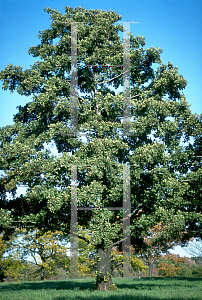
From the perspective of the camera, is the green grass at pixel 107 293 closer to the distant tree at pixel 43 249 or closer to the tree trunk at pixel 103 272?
the tree trunk at pixel 103 272

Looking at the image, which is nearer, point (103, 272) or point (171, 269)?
point (103, 272)

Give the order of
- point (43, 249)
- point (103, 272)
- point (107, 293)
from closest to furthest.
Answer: point (107, 293), point (103, 272), point (43, 249)

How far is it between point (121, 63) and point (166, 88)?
10.6ft

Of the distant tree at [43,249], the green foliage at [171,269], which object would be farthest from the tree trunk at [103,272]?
the green foliage at [171,269]

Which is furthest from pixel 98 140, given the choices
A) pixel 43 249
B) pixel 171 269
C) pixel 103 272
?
pixel 171 269

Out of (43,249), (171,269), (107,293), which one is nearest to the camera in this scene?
(107,293)

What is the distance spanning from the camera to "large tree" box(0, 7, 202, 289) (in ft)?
48.9

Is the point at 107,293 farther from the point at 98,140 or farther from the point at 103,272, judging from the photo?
the point at 98,140

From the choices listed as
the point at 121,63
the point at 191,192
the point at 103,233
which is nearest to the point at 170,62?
the point at 121,63

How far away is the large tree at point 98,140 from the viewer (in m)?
14.9

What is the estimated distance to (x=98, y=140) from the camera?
1482 cm

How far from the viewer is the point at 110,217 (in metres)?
15.1

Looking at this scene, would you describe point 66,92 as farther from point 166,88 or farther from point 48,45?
point 166,88

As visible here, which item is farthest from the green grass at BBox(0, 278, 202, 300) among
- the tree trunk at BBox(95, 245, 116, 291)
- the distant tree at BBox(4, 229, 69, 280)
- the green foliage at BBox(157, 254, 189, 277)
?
the green foliage at BBox(157, 254, 189, 277)
